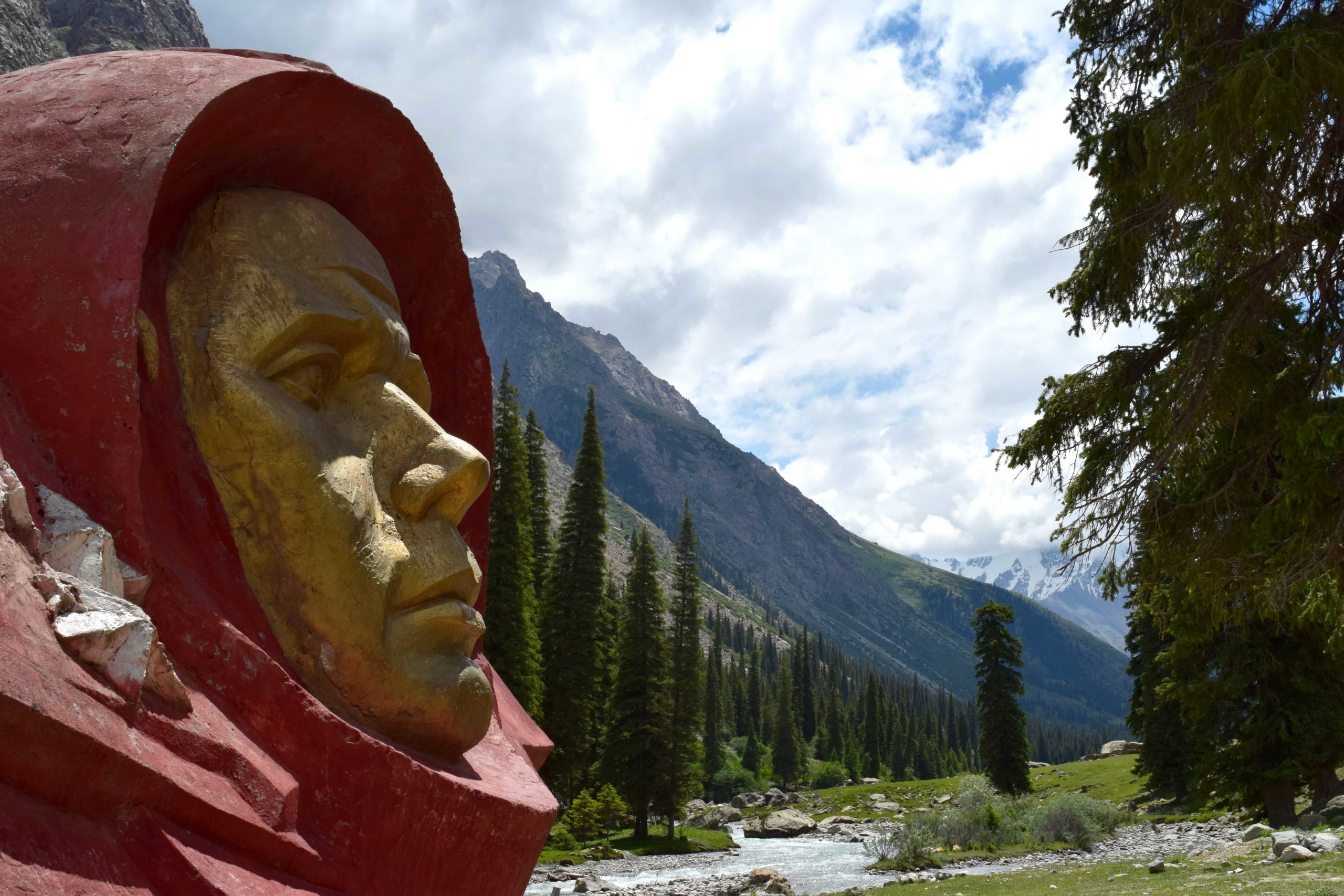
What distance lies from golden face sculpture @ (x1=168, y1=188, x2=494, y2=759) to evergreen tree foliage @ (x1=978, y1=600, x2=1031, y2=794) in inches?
1349

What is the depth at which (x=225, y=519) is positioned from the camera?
2719mm

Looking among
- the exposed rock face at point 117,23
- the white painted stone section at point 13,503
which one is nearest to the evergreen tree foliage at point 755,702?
the exposed rock face at point 117,23

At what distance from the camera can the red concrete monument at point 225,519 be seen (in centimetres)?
195

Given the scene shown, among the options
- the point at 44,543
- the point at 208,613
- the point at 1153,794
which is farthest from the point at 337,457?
the point at 1153,794

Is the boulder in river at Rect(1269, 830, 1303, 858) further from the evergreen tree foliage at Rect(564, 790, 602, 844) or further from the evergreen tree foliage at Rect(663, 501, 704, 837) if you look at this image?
the evergreen tree foliage at Rect(663, 501, 704, 837)

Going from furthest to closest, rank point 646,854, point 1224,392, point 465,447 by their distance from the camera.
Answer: point 646,854 < point 1224,392 < point 465,447

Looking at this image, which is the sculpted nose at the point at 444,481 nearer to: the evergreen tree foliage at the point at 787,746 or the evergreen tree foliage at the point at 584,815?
the evergreen tree foliage at the point at 584,815

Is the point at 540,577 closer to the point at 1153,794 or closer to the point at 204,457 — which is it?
the point at 1153,794

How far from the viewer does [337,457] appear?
2.83 m

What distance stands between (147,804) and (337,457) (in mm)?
1111

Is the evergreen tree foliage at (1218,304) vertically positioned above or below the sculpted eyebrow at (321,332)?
above

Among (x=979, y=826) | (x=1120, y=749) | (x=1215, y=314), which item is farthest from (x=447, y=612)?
(x=1120, y=749)

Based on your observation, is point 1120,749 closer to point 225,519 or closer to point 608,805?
point 608,805

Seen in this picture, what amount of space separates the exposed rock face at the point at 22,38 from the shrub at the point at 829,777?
57.7 m
